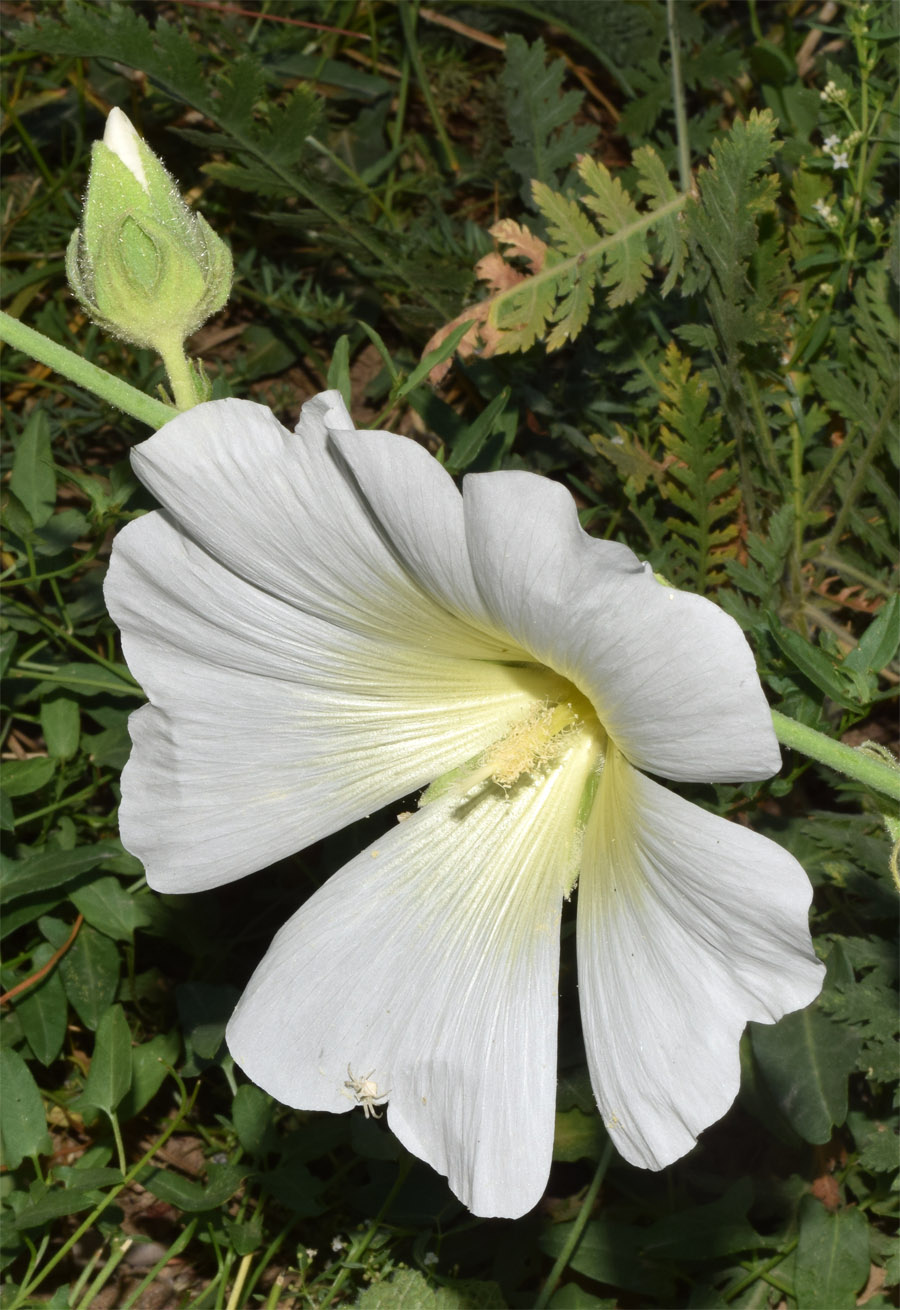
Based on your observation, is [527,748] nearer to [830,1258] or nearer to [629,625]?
[629,625]

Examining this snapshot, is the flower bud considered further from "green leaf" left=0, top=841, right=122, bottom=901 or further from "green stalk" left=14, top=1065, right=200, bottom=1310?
"green stalk" left=14, top=1065, right=200, bottom=1310

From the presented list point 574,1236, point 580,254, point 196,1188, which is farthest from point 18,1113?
point 580,254

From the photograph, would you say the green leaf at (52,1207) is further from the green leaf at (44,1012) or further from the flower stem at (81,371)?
the flower stem at (81,371)

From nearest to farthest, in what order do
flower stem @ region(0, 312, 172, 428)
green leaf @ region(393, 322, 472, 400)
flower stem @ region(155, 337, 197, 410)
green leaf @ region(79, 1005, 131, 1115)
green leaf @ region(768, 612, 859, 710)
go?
flower stem @ region(0, 312, 172, 428), flower stem @ region(155, 337, 197, 410), green leaf @ region(768, 612, 859, 710), green leaf @ region(393, 322, 472, 400), green leaf @ region(79, 1005, 131, 1115)

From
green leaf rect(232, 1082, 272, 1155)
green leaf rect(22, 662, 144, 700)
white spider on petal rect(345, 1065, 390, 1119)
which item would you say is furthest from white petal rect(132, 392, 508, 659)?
green leaf rect(232, 1082, 272, 1155)

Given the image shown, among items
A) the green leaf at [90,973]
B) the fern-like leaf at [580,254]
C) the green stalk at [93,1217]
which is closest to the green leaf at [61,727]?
the green leaf at [90,973]

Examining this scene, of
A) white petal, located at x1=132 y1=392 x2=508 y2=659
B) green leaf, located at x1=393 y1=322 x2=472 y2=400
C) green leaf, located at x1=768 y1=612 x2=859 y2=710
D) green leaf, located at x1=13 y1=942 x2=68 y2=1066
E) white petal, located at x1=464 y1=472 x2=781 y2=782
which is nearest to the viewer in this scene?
white petal, located at x1=464 y1=472 x2=781 y2=782
